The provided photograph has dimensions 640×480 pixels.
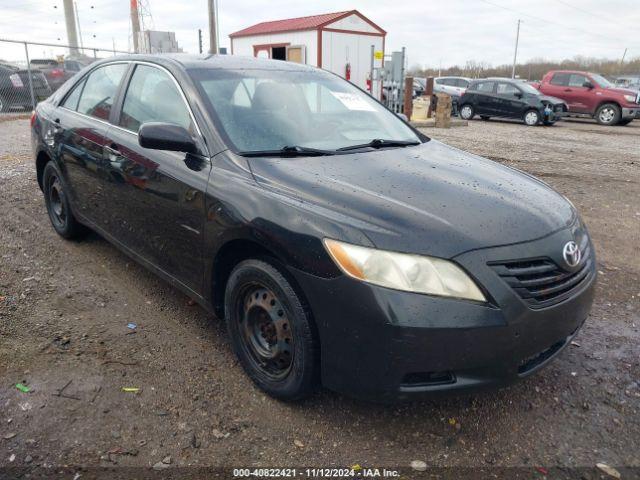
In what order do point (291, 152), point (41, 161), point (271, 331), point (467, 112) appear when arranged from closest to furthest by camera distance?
point (271, 331) → point (291, 152) → point (41, 161) → point (467, 112)

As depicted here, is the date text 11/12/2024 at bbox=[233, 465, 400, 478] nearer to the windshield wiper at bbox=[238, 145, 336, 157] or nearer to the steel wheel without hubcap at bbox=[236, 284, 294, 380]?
the steel wheel without hubcap at bbox=[236, 284, 294, 380]

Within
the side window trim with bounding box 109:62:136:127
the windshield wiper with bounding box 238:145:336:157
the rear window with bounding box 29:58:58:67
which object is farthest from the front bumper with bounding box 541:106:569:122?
the rear window with bounding box 29:58:58:67

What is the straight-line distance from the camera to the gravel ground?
229 centimetres

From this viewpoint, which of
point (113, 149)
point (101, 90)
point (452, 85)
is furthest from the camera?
point (452, 85)

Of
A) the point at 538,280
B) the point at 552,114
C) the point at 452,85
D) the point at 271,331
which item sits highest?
the point at 538,280

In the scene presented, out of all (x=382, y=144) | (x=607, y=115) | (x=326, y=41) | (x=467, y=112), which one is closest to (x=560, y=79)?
(x=607, y=115)

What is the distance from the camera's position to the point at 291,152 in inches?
112

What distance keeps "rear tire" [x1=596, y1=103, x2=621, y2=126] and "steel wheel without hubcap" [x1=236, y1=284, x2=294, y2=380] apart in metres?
19.1

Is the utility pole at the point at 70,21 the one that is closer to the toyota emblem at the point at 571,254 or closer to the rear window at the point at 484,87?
the rear window at the point at 484,87

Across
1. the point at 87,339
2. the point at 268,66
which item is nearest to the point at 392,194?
the point at 268,66

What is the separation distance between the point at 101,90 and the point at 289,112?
1.81 m

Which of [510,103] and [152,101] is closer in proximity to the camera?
[152,101]

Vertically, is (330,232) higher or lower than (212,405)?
higher

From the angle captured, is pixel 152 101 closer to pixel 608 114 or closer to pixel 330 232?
pixel 330 232
